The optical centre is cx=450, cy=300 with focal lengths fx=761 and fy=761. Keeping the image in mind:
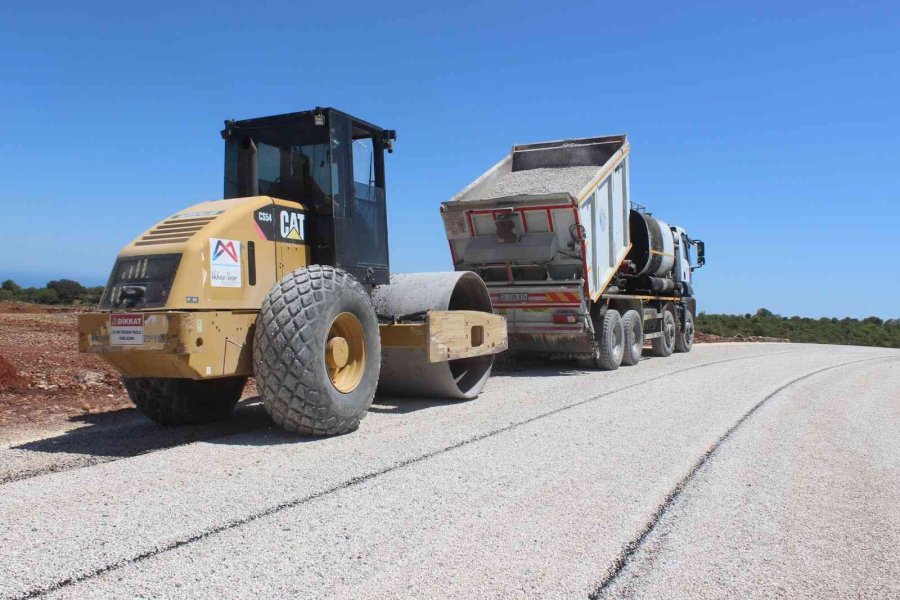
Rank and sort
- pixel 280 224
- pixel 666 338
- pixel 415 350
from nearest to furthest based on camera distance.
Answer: pixel 280 224, pixel 415 350, pixel 666 338

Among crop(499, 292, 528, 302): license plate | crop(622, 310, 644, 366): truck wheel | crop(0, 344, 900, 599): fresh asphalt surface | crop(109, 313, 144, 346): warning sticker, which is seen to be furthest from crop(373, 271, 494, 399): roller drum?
crop(622, 310, 644, 366): truck wheel

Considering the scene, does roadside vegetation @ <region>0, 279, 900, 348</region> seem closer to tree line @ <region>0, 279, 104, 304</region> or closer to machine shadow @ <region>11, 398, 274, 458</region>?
tree line @ <region>0, 279, 104, 304</region>

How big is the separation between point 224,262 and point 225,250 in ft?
0.32

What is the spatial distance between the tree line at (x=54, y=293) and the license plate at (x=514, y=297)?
20580mm

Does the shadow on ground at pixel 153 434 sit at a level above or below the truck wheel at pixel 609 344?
below

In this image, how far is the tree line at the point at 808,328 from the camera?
32.8 metres

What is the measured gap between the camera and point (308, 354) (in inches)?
225

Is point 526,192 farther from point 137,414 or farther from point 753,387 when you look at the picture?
point 137,414

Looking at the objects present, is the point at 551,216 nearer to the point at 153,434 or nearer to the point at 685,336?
the point at 153,434

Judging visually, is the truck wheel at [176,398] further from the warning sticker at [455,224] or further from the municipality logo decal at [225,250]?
the warning sticker at [455,224]

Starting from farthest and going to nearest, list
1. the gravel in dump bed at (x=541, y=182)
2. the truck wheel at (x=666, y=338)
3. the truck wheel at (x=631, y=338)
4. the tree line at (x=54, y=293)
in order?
the tree line at (x=54, y=293), the truck wheel at (x=666, y=338), the truck wheel at (x=631, y=338), the gravel in dump bed at (x=541, y=182)

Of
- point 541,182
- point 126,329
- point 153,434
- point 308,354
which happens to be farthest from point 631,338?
point 126,329

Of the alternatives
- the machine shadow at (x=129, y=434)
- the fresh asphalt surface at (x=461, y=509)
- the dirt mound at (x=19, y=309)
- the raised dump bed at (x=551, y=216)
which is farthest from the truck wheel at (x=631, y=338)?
the dirt mound at (x=19, y=309)

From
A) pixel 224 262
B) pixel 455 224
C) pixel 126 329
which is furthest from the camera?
pixel 455 224
